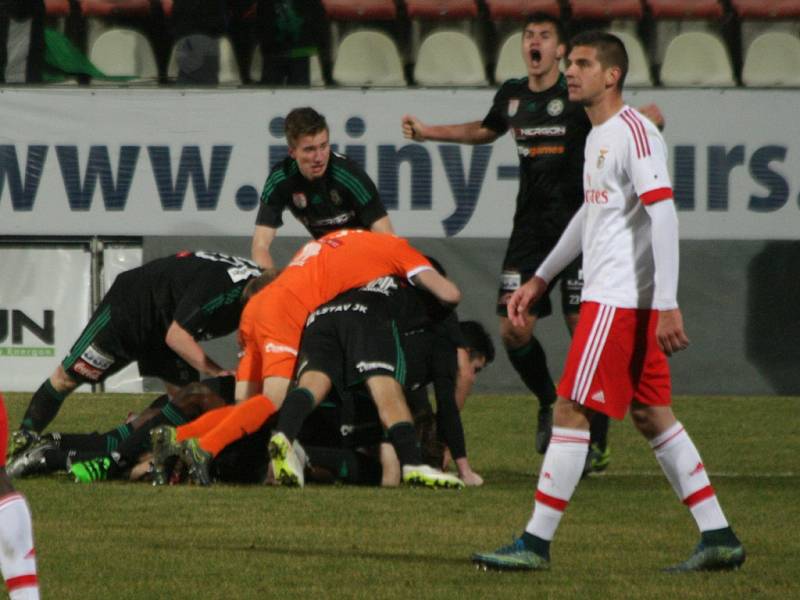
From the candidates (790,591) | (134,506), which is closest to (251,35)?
(134,506)

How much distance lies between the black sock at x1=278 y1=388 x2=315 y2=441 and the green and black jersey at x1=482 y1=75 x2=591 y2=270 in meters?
1.96

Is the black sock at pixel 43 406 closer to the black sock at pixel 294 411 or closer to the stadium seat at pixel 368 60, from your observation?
the black sock at pixel 294 411

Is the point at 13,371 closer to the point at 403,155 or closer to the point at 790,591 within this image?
the point at 403,155

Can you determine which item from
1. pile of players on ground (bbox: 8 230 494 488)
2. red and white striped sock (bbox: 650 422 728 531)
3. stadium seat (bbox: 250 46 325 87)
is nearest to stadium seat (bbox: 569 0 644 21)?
stadium seat (bbox: 250 46 325 87)

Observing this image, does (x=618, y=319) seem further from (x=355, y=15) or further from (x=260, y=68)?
(x=355, y=15)

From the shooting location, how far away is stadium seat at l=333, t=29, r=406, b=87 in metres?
16.5

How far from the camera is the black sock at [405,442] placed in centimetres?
906

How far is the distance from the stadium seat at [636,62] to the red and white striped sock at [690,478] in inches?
405

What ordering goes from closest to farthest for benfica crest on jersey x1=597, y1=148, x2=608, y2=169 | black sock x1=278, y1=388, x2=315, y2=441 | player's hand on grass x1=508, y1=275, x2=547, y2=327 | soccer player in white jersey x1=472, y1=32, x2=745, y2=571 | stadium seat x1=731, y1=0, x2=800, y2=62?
soccer player in white jersey x1=472, y1=32, x2=745, y2=571 → benfica crest on jersey x1=597, y1=148, x2=608, y2=169 → player's hand on grass x1=508, y1=275, x2=547, y2=327 → black sock x1=278, y1=388, x2=315, y2=441 → stadium seat x1=731, y1=0, x2=800, y2=62

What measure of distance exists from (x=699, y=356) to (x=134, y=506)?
26.1 feet

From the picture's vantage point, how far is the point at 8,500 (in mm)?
4930

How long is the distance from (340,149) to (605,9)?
9.25 feet

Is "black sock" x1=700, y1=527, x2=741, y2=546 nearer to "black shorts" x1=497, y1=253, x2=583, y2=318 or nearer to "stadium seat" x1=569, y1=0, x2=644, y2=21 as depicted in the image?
"black shorts" x1=497, y1=253, x2=583, y2=318

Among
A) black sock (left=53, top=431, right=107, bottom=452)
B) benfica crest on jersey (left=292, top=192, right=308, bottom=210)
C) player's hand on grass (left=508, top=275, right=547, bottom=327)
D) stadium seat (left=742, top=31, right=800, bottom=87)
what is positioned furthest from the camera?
stadium seat (left=742, top=31, right=800, bottom=87)
